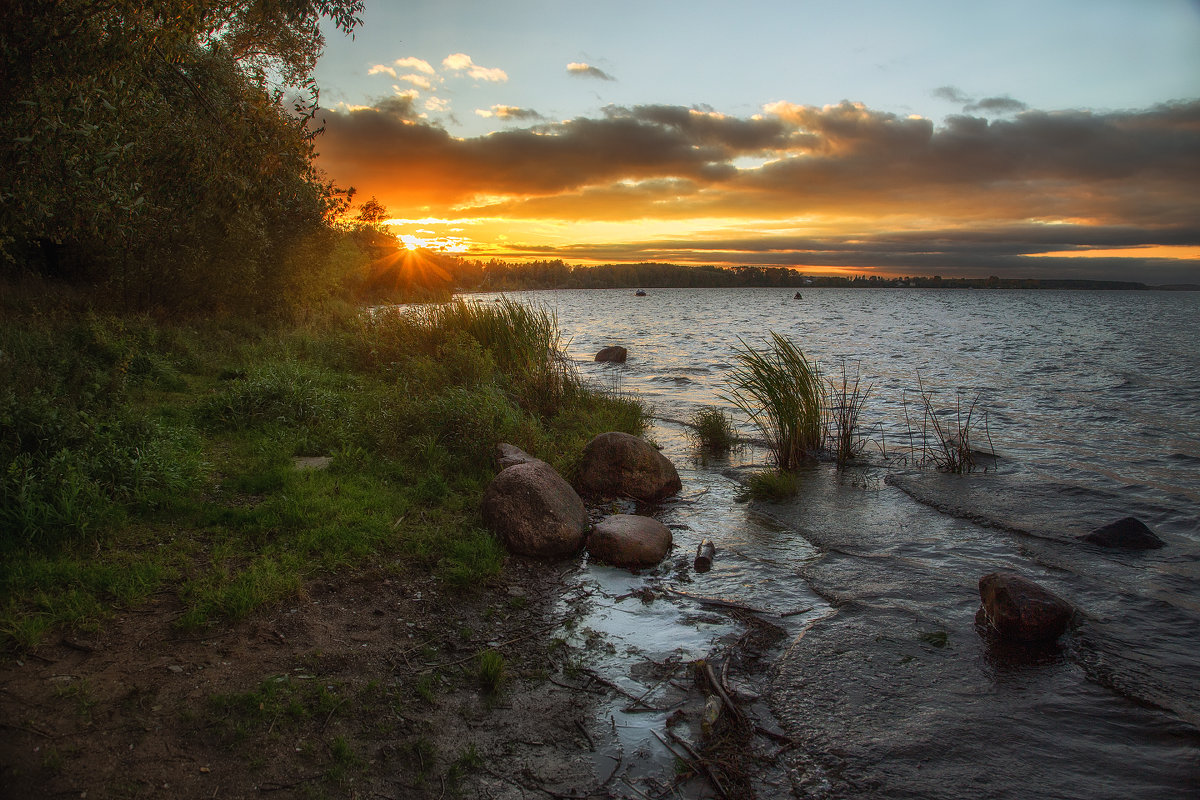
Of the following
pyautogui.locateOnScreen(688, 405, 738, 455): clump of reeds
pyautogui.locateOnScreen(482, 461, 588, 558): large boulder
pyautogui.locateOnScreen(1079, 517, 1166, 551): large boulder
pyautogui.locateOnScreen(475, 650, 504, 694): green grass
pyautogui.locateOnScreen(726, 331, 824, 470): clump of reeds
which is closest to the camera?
pyautogui.locateOnScreen(475, 650, 504, 694): green grass

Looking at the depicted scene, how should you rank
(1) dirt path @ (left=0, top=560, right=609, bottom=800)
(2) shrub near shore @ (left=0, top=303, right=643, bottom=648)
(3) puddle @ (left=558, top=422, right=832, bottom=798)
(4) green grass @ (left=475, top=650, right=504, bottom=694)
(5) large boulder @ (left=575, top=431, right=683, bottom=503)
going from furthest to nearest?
(5) large boulder @ (left=575, top=431, right=683, bottom=503) → (2) shrub near shore @ (left=0, top=303, right=643, bottom=648) → (4) green grass @ (left=475, top=650, right=504, bottom=694) → (3) puddle @ (left=558, top=422, right=832, bottom=798) → (1) dirt path @ (left=0, top=560, right=609, bottom=800)

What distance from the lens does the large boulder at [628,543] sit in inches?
273

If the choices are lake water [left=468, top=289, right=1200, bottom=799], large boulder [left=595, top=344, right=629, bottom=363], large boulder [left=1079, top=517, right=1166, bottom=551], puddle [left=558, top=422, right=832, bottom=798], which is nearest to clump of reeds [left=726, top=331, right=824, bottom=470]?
lake water [left=468, top=289, right=1200, bottom=799]

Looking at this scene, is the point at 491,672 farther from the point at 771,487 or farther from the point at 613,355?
the point at 613,355

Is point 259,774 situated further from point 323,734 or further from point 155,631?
point 155,631

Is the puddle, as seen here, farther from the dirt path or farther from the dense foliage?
the dense foliage

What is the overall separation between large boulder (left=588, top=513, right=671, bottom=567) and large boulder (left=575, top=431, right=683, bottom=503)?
1704mm

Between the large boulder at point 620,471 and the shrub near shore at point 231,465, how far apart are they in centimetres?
40

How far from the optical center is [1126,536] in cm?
802

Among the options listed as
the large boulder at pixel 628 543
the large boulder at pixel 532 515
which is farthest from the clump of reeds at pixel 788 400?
the large boulder at pixel 532 515

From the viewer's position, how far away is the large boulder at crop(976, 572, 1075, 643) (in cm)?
552

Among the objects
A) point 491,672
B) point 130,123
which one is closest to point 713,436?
point 491,672

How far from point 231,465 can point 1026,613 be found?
353 inches

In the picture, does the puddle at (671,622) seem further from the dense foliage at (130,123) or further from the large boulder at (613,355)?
the large boulder at (613,355)
